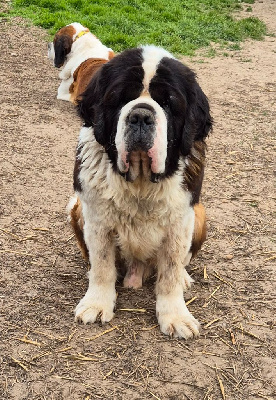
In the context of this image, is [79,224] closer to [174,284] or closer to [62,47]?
[174,284]

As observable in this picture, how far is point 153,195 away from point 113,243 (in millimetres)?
395

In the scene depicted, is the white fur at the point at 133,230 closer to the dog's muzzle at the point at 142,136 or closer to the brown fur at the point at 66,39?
the dog's muzzle at the point at 142,136

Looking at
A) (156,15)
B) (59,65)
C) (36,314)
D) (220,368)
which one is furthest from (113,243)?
(156,15)

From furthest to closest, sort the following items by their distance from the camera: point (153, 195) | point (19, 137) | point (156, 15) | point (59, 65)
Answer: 1. point (156, 15)
2. point (59, 65)
3. point (19, 137)
4. point (153, 195)

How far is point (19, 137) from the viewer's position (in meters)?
6.08

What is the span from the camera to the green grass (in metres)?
9.49

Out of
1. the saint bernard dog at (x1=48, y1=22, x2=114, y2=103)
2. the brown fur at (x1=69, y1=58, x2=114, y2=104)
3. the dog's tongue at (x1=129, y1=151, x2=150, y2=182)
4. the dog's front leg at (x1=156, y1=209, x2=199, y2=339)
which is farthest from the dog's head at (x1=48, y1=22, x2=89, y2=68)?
the dog's tongue at (x1=129, y1=151, x2=150, y2=182)

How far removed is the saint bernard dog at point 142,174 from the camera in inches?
114

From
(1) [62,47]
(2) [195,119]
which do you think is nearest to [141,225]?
(2) [195,119]

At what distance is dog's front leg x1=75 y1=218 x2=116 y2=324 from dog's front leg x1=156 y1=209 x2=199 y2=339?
0.28m

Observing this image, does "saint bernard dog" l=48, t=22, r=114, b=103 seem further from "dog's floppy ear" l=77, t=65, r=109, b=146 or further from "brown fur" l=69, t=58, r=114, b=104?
"dog's floppy ear" l=77, t=65, r=109, b=146

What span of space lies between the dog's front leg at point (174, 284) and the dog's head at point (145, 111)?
402mm

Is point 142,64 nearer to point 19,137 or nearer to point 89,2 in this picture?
point 19,137

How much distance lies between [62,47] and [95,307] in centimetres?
540
